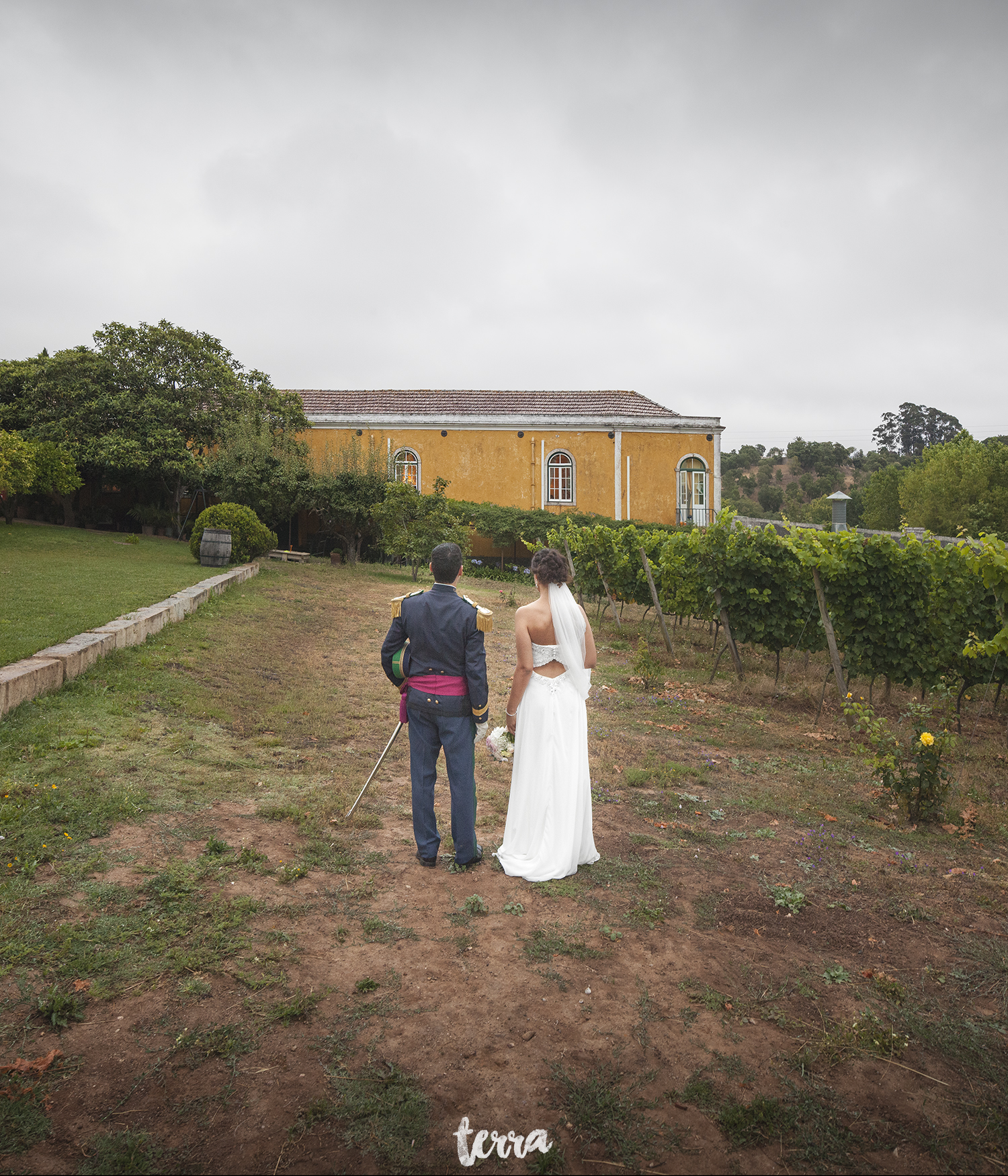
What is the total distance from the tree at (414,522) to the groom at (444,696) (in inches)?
527

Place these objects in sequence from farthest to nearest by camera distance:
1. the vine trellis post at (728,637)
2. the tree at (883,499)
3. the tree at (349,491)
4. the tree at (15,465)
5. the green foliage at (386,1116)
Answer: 1. the tree at (883,499)
2. the tree at (349,491)
3. the tree at (15,465)
4. the vine trellis post at (728,637)
5. the green foliage at (386,1116)

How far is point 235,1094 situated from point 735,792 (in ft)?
13.9

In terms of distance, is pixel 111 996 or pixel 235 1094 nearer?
pixel 235 1094

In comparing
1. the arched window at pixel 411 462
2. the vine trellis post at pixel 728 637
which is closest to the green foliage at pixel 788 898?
the vine trellis post at pixel 728 637

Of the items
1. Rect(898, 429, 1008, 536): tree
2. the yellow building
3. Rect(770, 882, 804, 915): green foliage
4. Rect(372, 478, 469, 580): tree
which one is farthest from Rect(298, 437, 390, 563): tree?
Rect(898, 429, 1008, 536): tree

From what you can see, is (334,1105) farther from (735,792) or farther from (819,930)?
(735,792)

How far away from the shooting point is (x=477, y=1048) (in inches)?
109

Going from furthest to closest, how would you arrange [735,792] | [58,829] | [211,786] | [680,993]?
1. [735,792]
2. [211,786]
3. [58,829]
4. [680,993]

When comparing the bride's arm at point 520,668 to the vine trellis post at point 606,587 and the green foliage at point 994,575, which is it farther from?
the vine trellis post at point 606,587

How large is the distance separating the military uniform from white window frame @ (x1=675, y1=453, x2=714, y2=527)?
22.7 metres

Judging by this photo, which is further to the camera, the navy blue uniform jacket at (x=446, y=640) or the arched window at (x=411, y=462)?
the arched window at (x=411, y=462)

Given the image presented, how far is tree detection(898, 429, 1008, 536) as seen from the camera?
3978cm

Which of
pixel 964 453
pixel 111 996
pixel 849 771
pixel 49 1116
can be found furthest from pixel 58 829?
pixel 964 453

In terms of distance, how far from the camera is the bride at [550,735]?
426cm
